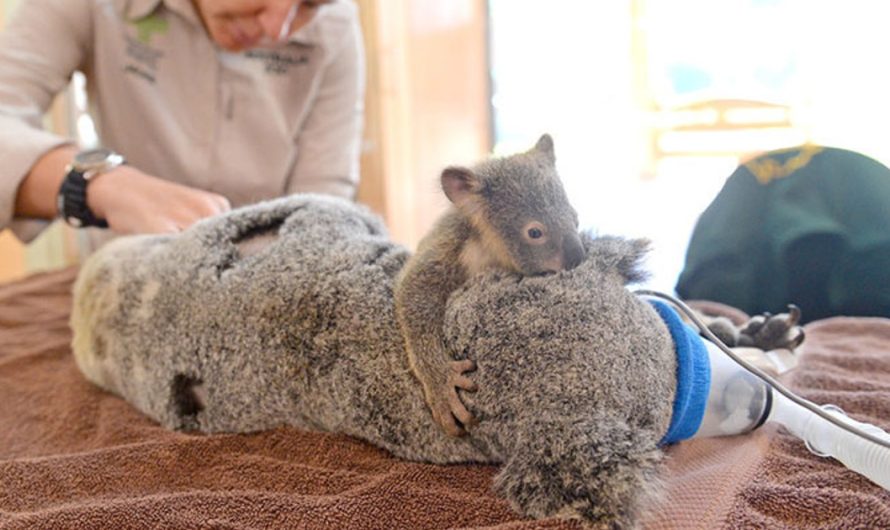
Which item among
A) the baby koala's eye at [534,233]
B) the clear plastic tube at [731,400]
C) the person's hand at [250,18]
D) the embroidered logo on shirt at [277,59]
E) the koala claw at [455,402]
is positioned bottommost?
the clear plastic tube at [731,400]

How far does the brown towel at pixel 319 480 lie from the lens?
Answer: 28.7 inches

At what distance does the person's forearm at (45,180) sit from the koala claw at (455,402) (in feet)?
3.23

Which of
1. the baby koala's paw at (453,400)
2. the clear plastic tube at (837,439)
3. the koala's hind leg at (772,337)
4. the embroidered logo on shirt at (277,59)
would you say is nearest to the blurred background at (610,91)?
the embroidered logo on shirt at (277,59)

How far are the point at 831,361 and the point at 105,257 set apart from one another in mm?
1202

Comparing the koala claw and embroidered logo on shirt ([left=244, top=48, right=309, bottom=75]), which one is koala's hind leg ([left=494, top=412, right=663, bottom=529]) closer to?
the koala claw

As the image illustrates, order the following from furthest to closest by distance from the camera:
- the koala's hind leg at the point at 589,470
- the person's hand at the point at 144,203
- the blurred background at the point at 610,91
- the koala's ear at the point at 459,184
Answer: the blurred background at the point at 610,91 < the person's hand at the point at 144,203 < the koala's ear at the point at 459,184 < the koala's hind leg at the point at 589,470

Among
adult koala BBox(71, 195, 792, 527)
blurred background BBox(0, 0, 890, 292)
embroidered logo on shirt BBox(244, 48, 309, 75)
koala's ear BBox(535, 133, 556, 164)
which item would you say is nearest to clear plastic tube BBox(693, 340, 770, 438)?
adult koala BBox(71, 195, 792, 527)

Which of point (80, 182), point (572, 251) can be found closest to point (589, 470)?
A: point (572, 251)

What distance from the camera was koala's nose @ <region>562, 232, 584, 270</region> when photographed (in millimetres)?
830

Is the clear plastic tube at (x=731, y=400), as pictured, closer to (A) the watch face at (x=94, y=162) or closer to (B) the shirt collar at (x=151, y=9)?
(A) the watch face at (x=94, y=162)

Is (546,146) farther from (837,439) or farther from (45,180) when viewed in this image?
(45,180)

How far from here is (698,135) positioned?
390 centimetres

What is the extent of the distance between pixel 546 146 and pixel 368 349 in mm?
420

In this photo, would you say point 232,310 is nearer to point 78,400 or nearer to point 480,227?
point 480,227
